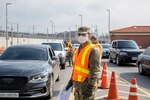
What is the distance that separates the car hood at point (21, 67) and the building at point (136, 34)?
58419 mm

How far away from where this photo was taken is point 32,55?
10.5 metres

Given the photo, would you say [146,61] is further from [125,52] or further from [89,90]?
[89,90]

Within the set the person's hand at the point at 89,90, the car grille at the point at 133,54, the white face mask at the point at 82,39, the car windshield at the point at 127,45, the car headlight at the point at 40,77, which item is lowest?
the car grille at the point at 133,54

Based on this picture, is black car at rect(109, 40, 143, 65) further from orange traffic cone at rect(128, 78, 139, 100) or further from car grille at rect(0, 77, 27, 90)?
orange traffic cone at rect(128, 78, 139, 100)

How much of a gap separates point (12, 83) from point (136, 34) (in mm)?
60925

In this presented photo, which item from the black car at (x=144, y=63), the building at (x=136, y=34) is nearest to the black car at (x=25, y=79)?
the black car at (x=144, y=63)

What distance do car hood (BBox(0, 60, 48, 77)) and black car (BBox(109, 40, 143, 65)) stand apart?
13.7m

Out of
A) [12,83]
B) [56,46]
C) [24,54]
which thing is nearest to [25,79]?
[12,83]

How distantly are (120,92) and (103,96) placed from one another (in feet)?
3.76

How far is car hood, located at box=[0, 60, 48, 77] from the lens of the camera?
873cm

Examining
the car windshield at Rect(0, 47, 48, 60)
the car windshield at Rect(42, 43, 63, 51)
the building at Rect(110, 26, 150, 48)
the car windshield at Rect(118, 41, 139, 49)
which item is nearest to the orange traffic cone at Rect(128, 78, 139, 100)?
the car windshield at Rect(0, 47, 48, 60)

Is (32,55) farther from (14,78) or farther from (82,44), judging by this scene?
(82,44)

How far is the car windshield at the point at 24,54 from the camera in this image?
34.2 ft

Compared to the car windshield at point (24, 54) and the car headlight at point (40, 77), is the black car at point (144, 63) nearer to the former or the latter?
the car windshield at point (24, 54)
